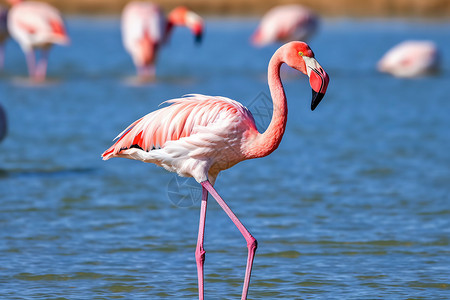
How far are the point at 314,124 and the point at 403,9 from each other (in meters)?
21.5

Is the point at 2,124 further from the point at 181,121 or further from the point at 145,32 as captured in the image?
the point at 145,32

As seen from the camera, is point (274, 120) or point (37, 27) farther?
point (37, 27)

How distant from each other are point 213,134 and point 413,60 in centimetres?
1237

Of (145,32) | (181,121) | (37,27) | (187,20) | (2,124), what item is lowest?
(181,121)

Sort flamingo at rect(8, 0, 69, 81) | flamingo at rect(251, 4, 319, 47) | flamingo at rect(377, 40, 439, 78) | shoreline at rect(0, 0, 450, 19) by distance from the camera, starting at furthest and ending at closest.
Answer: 1. shoreline at rect(0, 0, 450, 19)
2. flamingo at rect(251, 4, 319, 47)
3. flamingo at rect(377, 40, 439, 78)
4. flamingo at rect(8, 0, 69, 81)

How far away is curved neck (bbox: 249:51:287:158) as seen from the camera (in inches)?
180

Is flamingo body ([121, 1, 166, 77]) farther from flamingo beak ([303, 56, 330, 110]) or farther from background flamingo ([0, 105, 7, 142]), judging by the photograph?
flamingo beak ([303, 56, 330, 110])

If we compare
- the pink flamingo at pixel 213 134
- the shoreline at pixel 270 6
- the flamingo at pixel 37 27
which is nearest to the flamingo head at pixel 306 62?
the pink flamingo at pixel 213 134

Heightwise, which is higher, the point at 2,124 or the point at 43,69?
the point at 43,69

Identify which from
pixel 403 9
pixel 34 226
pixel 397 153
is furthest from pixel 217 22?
pixel 34 226

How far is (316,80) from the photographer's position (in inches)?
176

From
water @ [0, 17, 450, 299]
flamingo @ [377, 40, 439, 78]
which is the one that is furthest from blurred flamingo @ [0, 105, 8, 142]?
flamingo @ [377, 40, 439, 78]

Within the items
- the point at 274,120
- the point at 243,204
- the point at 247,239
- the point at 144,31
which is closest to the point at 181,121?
the point at 274,120

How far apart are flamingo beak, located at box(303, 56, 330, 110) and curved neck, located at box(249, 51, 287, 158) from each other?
159 millimetres
